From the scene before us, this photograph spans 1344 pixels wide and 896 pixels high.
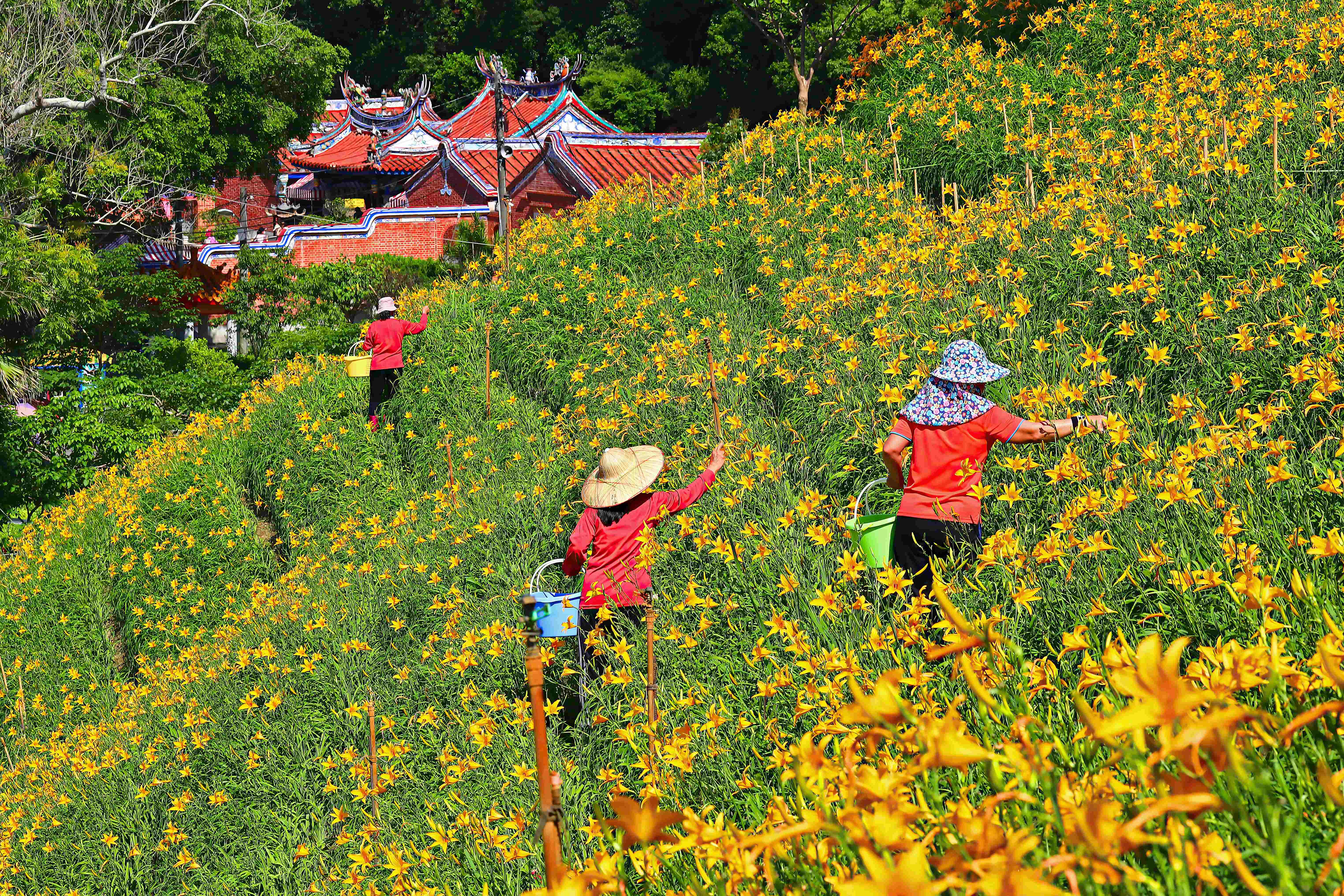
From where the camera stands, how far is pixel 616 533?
12.3 feet

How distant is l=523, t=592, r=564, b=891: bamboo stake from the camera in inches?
48.9

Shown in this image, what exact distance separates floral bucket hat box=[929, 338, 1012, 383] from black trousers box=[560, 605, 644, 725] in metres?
1.41

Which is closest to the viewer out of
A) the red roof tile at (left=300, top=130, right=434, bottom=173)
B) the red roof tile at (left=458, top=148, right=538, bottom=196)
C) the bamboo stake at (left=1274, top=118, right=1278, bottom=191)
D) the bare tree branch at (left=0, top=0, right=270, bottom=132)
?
the bamboo stake at (left=1274, top=118, right=1278, bottom=191)

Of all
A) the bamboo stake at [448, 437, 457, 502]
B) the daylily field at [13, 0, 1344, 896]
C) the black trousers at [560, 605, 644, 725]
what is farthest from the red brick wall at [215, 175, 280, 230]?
the black trousers at [560, 605, 644, 725]

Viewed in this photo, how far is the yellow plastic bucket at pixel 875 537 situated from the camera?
3326mm

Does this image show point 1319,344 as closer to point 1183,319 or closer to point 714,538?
point 1183,319

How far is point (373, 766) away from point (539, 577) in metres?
1.01

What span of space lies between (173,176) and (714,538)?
17.0 m

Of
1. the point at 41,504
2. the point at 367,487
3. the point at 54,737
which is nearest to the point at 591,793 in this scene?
the point at 367,487

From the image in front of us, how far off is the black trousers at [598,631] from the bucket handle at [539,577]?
0.22 meters

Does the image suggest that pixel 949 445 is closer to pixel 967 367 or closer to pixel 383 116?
pixel 967 367

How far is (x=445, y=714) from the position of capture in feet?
13.4

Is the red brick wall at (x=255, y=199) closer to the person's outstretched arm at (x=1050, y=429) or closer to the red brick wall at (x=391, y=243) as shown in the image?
the red brick wall at (x=391, y=243)

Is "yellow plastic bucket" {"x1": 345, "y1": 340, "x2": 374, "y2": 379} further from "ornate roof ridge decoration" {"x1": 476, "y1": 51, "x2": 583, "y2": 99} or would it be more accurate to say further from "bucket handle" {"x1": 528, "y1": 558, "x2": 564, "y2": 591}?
"ornate roof ridge decoration" {"x1": 476, "y1": 51, "x2": 583, "y2": 99}
